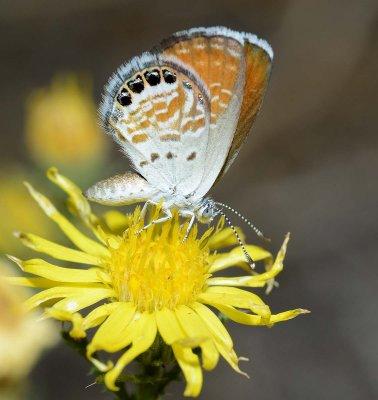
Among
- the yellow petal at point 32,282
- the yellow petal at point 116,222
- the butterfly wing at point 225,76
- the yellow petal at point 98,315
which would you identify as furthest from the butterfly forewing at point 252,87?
the yellow petal at point 32,282

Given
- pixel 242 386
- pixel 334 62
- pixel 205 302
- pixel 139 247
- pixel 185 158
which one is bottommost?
pixel 242 386

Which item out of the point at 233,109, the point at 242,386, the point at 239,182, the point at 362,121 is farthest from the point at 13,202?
the point at 362,121

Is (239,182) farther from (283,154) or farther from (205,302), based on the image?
(205,302)

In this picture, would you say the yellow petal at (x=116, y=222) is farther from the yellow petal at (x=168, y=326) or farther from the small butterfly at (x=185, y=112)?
the yellow petal at (x=168, y=326)

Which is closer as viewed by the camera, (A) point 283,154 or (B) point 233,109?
(B) point 233,109

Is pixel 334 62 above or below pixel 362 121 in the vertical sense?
above

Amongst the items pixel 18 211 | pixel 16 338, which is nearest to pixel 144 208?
pixel 16 338

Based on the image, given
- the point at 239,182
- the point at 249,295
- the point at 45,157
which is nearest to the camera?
the point at 249,295
